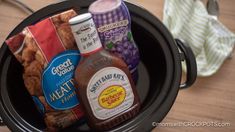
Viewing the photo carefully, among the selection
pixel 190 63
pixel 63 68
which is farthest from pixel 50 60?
pixel 190 63

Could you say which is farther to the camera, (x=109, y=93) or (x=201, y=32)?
(x=201, y=32)

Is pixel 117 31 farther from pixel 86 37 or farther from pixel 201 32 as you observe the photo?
pixel 201 32

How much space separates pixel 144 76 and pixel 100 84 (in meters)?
0.17

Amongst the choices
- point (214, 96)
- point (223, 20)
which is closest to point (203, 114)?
point (214, 96)

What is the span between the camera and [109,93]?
22.0 inches

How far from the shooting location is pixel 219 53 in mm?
852

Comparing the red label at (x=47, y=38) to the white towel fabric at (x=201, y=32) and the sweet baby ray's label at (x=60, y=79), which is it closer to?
the sweet baby ray's label at (x=60, y=79)

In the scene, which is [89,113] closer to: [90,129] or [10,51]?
[90,129]

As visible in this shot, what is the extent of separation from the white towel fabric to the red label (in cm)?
44

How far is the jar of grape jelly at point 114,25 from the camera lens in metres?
0.57

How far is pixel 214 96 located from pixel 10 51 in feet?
1.77

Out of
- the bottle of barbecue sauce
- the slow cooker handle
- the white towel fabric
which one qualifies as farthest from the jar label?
the white towel fabric

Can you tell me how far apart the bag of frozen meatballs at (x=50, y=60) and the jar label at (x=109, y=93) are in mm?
58

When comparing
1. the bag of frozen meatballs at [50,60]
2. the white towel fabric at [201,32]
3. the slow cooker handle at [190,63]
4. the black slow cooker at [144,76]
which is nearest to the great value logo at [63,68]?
the bag of frozen meatballs at [50,60]
